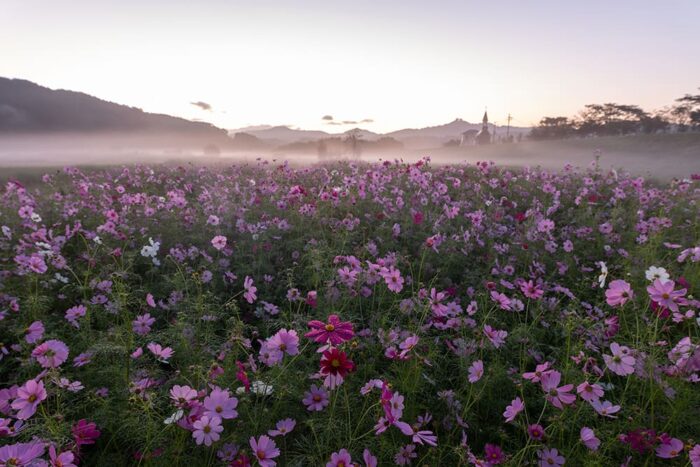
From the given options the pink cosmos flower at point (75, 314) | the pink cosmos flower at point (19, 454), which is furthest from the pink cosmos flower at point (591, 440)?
the pink cosmos flower at point (75, 314)

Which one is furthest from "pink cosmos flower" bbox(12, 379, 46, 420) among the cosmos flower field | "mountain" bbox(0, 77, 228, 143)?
"mountain" bbox(0, 77, 228, 143)

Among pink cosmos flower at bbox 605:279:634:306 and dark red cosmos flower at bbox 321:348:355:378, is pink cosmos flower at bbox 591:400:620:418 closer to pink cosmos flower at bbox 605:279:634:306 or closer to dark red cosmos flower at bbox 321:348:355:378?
pink cosmos flower at bbox 605:279:634:306

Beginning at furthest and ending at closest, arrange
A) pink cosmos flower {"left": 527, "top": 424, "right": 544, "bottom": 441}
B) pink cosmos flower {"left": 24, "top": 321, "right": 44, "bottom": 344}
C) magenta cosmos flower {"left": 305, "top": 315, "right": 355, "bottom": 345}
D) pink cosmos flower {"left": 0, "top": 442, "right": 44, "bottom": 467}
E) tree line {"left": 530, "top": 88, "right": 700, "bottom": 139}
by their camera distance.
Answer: tree line {"left": 530, "top": 88, "right": 700, "bottom": 139}, pink cosmos flower {"left": 24, "top": 321, "right": 44, "bottom": 344}, pink cosmos flower {"left": 527, "top": 424, "right": 544, "bottom": 441}, magenta cosmos flower {"left": 305, "top": 315, "right": 355, "bottom": 345}, pink cosmos flower {"left": 0, "top": 442, "right": 44, "bottom": 467}

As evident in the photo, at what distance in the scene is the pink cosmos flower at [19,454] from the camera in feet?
3.94

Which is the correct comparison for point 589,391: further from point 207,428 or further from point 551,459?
point 207,428

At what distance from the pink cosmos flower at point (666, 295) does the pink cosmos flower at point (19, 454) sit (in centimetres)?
248

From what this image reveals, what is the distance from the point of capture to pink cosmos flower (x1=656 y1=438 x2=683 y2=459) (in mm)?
1679

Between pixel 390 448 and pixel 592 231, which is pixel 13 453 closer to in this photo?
pixel 390 448

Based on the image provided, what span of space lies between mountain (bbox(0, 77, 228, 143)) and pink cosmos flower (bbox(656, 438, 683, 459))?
565 feet

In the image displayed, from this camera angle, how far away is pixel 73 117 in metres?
173

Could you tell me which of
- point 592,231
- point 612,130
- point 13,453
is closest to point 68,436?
point 13,453

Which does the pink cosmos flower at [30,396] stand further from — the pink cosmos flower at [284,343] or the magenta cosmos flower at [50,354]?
the pink cosmos flower at [284,343]

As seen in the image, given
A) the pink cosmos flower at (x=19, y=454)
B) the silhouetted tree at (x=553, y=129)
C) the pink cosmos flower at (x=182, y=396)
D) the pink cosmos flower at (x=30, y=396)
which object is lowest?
the pink cosmos flower at (x=19, y=454)

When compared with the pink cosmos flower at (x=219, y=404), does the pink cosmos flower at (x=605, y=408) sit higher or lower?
lower
